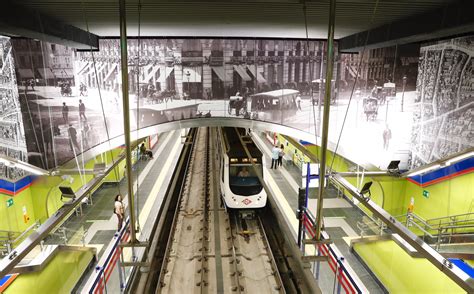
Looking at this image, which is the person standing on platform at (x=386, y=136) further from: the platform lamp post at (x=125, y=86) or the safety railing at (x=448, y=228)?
the platform lamp post at (x=125, y=86)

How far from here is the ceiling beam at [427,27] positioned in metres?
4.84

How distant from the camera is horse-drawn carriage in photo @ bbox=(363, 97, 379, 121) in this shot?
8.11 m

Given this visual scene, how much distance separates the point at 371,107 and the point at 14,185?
346 inches

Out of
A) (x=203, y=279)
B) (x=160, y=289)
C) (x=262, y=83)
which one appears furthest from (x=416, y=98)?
(x=160, y=289)

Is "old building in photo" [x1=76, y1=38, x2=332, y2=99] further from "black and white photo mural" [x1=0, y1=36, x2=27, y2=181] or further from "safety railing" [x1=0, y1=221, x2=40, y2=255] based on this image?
"safety railing" [x1=0, y1=221, x2=40, y2=255]

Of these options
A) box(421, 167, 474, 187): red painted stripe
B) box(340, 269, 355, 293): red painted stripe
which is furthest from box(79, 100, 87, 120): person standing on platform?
box(421, 167, 474, 187): red painted stripe

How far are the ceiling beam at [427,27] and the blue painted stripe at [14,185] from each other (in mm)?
8715

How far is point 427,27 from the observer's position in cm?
554

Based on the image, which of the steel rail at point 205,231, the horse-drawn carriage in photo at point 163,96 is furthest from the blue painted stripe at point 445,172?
the horse-drawn carriage in photo at point 163,96

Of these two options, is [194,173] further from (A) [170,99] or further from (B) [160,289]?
(B) [160,289]

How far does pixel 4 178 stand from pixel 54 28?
3.47m

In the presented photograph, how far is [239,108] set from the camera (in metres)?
10.7

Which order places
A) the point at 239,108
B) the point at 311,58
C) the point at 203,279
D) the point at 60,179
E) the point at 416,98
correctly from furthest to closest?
the point at 239,108 → the point at 311,58 → the point at 60,179 → the point at 416,98 → the point at 203,279

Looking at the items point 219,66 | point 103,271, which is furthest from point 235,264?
point 219,66
